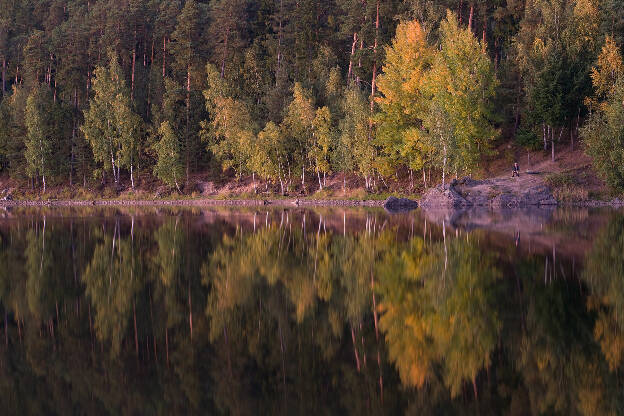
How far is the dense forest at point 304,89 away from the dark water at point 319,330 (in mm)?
37003

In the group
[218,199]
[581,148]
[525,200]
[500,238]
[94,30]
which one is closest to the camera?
[500,238]

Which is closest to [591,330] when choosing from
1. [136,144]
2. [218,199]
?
[218,199]

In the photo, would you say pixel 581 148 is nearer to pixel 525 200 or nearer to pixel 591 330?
pixel 525 200

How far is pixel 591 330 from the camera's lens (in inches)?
455

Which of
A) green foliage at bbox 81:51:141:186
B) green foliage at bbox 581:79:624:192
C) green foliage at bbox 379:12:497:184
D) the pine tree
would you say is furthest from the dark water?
the pine tree

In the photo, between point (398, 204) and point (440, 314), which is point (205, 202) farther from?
point (440, 314)

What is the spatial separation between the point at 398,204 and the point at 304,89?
26.0m

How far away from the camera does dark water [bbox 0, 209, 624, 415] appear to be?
8750mm

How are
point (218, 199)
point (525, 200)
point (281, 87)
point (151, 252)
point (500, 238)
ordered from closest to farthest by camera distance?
point (151, 252) < point (500, 238) < point (525, 200) < point (218, 199) < point (281, 87)

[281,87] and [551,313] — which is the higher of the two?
[281,87]

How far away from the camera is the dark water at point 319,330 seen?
875 centimetres

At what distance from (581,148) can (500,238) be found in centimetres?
4002

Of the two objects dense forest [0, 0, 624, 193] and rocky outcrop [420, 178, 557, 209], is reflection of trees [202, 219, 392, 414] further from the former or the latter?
dense forest [0, 0, 624, 193]

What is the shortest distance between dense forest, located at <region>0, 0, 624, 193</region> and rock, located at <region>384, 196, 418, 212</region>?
5.00 meters
